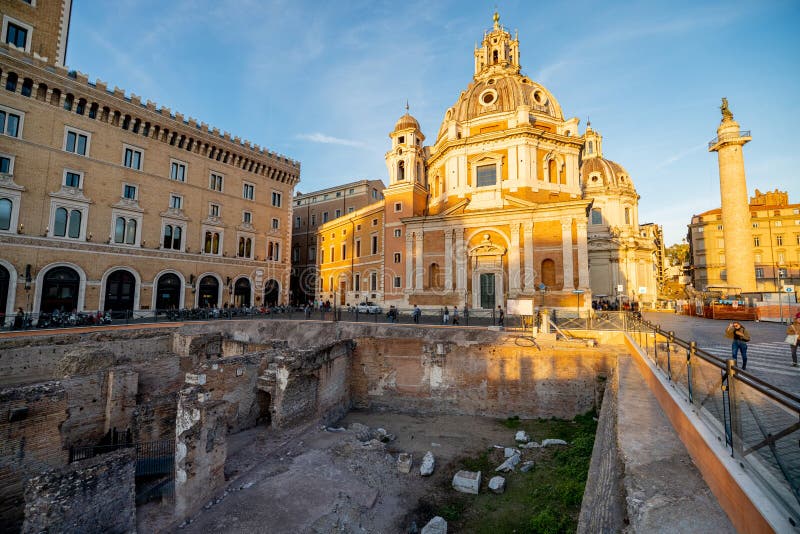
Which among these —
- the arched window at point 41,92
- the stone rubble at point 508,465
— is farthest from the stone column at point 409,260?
the arched window at point 41,92

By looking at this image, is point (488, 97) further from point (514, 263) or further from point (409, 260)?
point (409, 260)

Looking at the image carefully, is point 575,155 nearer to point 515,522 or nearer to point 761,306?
point 761,306

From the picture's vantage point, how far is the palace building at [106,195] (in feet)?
68.7

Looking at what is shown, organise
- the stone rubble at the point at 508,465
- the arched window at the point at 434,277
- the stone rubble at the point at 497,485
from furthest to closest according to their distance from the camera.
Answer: the arched window at the point at 434,277, the stone rubble at the point at 508,465, the stone rubble at the point at 497,485

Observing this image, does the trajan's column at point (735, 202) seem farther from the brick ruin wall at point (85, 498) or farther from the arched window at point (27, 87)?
the arched window at point (27, 87)

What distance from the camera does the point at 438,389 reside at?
583 inches

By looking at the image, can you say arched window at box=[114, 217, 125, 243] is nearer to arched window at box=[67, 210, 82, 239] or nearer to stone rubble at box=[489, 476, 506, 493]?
arched window at box=[67, 210, 82, 239]

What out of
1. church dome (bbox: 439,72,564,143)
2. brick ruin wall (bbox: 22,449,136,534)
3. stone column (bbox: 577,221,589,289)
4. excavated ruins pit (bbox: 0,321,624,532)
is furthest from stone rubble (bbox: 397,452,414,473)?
church dome (bbox: 439,72,564,143)

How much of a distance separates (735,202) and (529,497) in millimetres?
28998

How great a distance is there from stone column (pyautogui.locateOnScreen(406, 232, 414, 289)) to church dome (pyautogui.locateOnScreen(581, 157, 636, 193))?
29.9m

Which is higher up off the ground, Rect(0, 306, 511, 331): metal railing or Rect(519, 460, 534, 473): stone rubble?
Rect(0, 306, 511, 331): metal railing

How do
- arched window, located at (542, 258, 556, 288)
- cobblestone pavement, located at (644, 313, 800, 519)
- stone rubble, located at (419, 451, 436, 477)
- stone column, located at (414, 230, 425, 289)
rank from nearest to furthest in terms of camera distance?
1. cobblestone pavement, located at (644, 313, 800, 519)
2. stone rubble, located at (419, 451, 436, 477)
3. arched window, located at (542, 258, 556, 288)
4. stone column, located at (414, 230, 425, 289)

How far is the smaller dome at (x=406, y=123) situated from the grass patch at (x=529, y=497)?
2788 cm

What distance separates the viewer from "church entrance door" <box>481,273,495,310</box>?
26578mm
